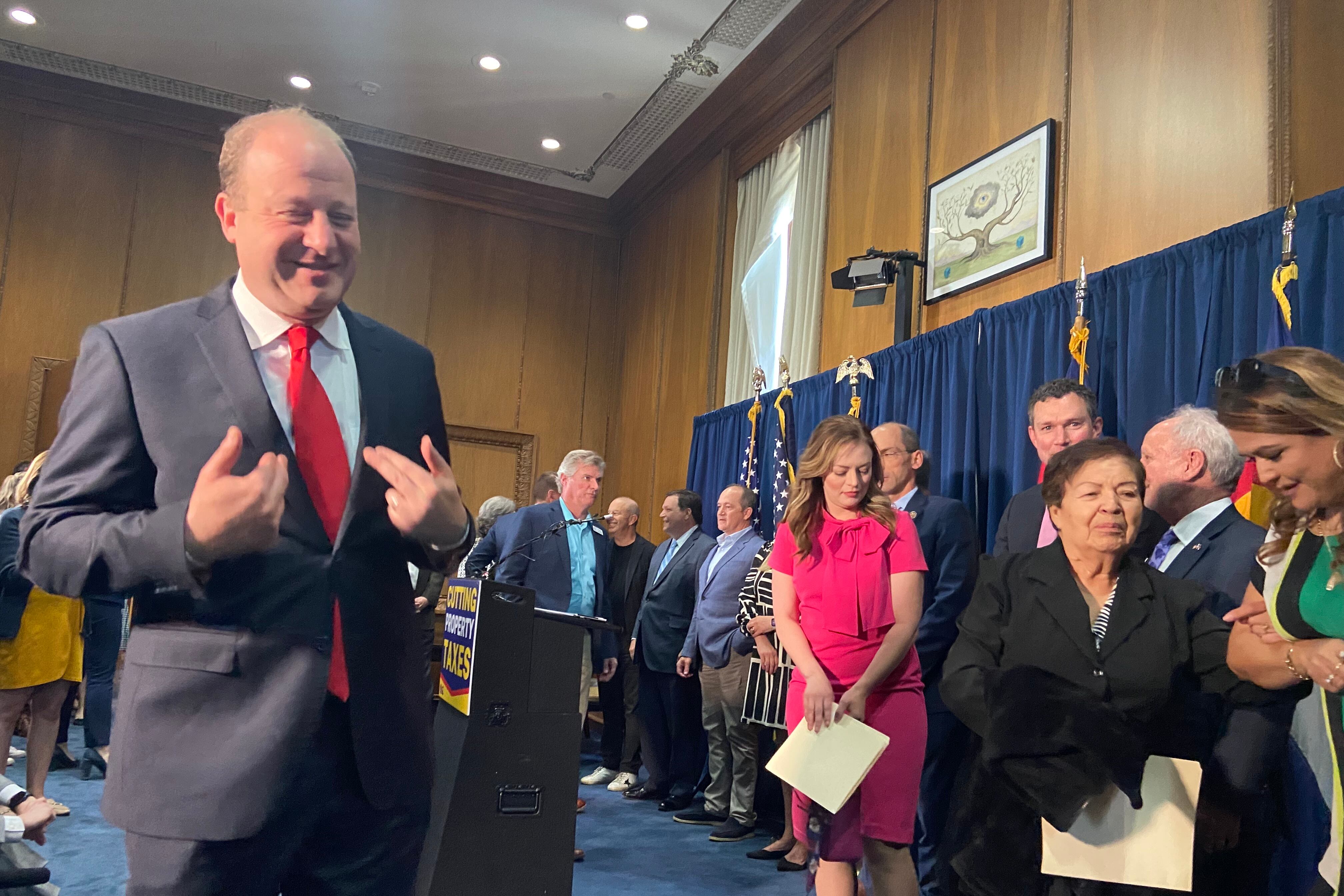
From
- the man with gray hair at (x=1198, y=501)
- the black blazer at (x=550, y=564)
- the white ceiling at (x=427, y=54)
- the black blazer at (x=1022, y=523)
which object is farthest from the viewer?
the white ceiling at (x=427, y=54)

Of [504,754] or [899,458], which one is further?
[899,458]

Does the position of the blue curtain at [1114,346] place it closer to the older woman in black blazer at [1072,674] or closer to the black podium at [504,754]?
the older woman in black blazer at [1072,674]

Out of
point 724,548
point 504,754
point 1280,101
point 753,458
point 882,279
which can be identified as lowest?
point 504,754

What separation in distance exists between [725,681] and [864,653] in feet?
6.04

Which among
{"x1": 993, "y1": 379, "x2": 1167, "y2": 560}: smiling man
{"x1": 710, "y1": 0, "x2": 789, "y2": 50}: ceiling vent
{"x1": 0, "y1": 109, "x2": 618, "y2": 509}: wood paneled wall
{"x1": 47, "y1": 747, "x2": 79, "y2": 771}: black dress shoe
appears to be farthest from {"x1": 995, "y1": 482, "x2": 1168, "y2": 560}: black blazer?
{"x1": 0, "y1": 109, "x2": 618, "y2": 509}: wood paneled wall

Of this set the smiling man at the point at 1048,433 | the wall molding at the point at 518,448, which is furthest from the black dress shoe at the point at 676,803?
the wall molding at the point at 518,448

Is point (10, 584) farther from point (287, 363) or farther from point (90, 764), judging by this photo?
point (287, 363)

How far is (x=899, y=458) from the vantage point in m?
3.29

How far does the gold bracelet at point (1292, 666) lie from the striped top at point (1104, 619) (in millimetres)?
324

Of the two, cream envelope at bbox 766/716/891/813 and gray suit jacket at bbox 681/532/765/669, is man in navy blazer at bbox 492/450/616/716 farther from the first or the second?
cream envelope at bbox 766/716/891/813

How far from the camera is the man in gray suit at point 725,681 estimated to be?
3951 mm

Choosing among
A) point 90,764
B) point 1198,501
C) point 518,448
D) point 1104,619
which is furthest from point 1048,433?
point 518,448

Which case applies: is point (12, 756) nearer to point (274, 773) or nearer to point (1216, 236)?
point (274, 773)

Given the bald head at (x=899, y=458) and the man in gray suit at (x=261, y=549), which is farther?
the bald head at (x=899, y=458)
